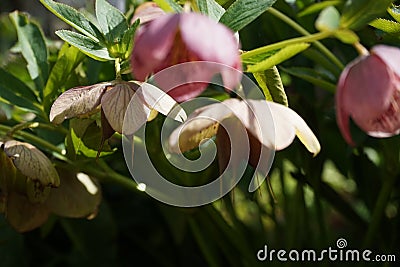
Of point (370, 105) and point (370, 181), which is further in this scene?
point (370, 181)

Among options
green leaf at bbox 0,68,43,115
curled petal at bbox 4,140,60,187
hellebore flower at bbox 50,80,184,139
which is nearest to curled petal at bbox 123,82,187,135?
hellebore flower at bbox 50,80,184,139

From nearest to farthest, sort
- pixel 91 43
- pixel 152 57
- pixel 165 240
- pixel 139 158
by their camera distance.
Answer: pixel 152 57, pixel 91 43, pixel 139 158, pixel 165 240

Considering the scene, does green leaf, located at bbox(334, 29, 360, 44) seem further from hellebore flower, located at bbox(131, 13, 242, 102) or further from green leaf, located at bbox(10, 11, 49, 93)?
green leaf, located at bbox(10, 11, 49, 93)

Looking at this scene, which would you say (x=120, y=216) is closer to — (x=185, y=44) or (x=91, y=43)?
(x=91, y=43)

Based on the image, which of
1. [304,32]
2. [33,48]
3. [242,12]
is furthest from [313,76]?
[33,48]

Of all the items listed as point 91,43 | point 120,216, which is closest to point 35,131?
point 91,43

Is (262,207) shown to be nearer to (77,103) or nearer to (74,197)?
(74,197)
